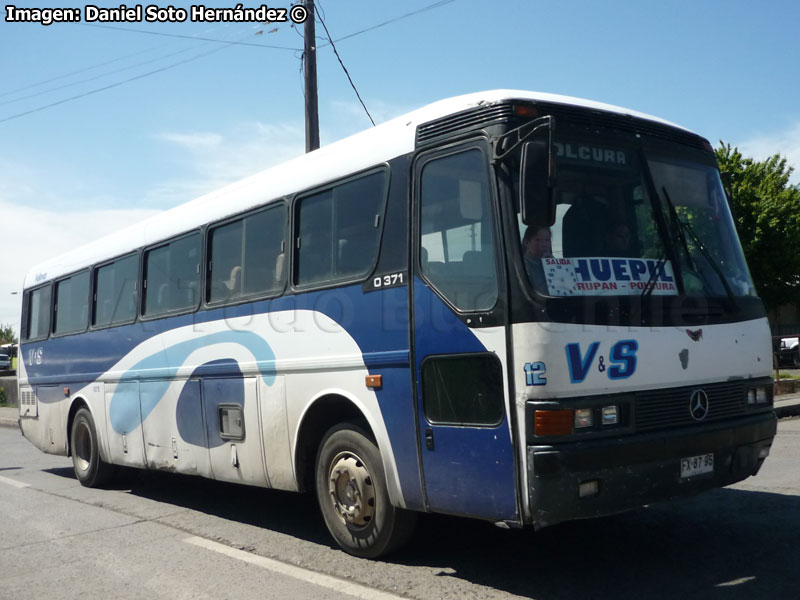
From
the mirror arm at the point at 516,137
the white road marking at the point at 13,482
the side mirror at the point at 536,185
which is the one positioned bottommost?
the white road marking at the point at 13,482

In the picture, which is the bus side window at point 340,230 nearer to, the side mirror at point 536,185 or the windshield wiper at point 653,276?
the side mirror at point 536,185

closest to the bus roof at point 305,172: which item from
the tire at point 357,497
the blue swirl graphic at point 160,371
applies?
the blue swirl graphic at point 160,371

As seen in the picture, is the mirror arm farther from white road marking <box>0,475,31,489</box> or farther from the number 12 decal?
white road marking <box>0,475,31,489</box>

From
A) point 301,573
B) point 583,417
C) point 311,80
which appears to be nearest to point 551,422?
point 583,417

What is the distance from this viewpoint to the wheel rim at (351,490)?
6.14 meters

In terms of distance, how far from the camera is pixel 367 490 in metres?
6.14

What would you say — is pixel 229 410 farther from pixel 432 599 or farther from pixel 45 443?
pixel 45 443

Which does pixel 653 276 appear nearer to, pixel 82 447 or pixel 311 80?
pixel 82 447

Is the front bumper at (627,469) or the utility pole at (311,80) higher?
the utility pole at (311,80)

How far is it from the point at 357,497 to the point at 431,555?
2.22 feet

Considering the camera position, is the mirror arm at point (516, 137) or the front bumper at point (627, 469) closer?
the front bumper at point (627, 469)

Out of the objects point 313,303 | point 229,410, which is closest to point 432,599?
point 313,303

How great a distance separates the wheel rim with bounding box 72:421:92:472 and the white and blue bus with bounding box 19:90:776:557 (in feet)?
14.1

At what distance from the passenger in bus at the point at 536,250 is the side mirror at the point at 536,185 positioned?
16 cm
